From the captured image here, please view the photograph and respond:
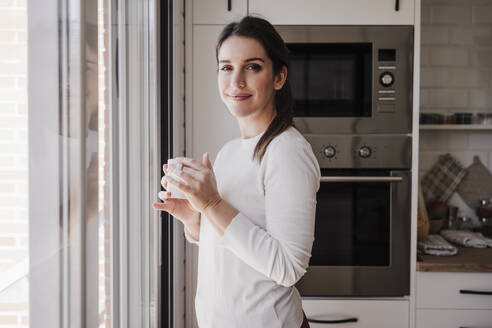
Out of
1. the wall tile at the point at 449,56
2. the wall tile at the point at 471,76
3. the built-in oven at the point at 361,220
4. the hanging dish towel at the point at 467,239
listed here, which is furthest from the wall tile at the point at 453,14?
the hanging dish towel at the point at 467,239

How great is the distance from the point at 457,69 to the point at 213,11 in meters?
1.47

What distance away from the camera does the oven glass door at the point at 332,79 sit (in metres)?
2.03

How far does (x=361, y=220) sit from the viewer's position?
205cm

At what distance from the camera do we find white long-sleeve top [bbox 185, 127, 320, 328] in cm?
84

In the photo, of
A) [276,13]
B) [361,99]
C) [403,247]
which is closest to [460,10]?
[361,99]

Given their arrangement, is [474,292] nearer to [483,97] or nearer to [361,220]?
[361,220]

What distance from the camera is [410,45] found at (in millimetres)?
2004

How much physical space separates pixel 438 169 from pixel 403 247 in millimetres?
720

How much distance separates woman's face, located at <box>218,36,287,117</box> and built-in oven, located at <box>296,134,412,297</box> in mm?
1135

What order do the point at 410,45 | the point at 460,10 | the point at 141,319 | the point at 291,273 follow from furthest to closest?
the point at 460,10
the point at 410,45
the point at 141,319
the point at 291,273

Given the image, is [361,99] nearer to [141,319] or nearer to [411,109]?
[411,109]

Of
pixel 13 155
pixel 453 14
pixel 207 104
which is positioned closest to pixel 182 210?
pixel 13 155

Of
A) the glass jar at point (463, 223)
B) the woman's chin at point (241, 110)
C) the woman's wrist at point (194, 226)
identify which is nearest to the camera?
the woman's chin at point (241, 110)

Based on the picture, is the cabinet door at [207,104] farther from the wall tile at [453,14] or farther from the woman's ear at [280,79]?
the wall tile at [453,14]
